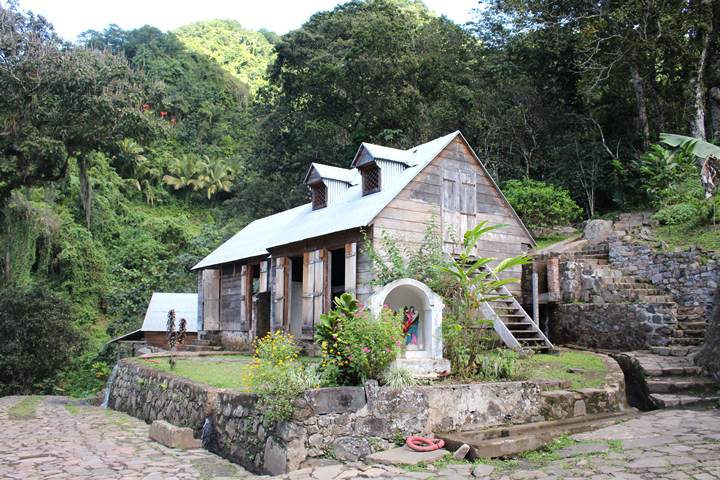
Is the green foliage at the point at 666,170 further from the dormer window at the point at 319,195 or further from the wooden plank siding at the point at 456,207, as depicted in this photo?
the dormer window at the point at 319,195

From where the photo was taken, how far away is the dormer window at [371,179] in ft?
45.8

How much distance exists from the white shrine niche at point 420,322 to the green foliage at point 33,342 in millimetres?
16474

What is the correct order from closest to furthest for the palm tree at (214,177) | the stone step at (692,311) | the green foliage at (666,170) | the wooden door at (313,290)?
1. the stone step at (692,311)
2. the wooden door at (313,290)
3. the green foliage at (666,170)
4. the palm tree at (214,177)

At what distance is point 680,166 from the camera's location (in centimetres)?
1897

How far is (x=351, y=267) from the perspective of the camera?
12758 millimetres

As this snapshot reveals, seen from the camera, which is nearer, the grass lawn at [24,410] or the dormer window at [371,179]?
the grass lawn at [24,410]

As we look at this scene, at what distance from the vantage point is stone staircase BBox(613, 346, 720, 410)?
8.34 meters

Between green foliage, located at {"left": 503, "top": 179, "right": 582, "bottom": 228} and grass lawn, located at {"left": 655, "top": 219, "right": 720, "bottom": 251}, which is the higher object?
green foliage, located at {"left": 503, "top": 179, "right": 582, "bottom": 228}

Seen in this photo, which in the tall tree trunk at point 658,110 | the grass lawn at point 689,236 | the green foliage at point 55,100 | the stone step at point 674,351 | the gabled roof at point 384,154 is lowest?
the stone step at point 674,351

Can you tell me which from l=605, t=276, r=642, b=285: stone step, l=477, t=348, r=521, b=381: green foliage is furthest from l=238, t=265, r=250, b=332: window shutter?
l=477, t=348, r=521, b=381: green foliage

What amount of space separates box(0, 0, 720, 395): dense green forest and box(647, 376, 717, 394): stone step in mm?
8599

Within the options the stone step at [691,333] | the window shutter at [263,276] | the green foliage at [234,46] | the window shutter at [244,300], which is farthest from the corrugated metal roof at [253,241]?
the green foliage at [234,46]

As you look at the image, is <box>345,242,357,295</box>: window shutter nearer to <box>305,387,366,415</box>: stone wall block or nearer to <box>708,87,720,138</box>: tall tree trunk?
<box>305,387,366,415</box>: stone wall block

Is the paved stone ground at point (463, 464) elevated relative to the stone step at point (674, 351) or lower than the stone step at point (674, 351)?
lower
